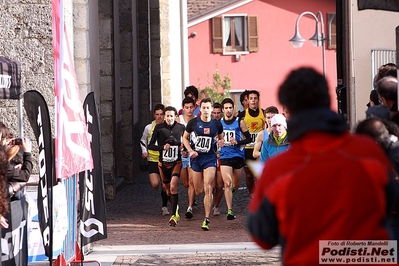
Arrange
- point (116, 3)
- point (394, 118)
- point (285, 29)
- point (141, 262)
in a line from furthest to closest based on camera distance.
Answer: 1. point (285, 29)
2. point (116, 3)
3. point (141, 262)
4. point (394, 118)

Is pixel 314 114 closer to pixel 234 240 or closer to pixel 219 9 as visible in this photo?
pixel 234 240

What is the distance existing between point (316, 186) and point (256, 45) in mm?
47033

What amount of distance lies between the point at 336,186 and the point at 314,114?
0.34 metres

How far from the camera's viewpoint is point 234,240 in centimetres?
1212

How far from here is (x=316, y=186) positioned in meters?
3.89

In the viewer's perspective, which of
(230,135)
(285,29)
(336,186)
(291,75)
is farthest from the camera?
(285,29)

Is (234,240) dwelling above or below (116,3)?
below

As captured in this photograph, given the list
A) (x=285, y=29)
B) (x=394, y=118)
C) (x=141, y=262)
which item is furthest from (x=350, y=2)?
(x=285, y=29)

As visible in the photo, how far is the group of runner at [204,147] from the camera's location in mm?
13656

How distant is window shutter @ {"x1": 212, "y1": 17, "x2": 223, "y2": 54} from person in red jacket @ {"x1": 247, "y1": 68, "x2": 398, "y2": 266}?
46711 millimetres

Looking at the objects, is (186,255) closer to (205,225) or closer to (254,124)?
(205,225)

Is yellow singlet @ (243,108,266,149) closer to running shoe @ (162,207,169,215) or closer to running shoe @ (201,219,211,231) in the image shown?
running shoe @ (162,207,169,215)

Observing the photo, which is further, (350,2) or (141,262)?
(350,2)

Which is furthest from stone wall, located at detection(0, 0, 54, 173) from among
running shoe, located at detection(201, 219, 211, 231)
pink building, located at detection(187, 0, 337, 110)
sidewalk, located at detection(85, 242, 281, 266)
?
pink building, located at detection(187, 0, 337, 110)
